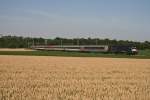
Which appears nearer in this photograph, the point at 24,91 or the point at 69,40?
the point at 24,91

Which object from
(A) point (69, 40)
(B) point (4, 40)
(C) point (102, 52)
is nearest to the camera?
(C) point (102, 52)

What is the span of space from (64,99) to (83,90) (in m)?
1.78

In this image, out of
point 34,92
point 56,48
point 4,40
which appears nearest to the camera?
point 34,92

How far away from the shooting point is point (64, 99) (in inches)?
338

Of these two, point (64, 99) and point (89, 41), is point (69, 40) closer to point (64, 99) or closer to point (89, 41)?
point (89, 41)

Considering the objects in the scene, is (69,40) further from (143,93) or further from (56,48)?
(143,93)

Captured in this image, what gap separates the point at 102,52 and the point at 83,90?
6609 centimetres

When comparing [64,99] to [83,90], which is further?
[83,90]

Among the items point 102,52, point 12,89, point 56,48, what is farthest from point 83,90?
point 56,48

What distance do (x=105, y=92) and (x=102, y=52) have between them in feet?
218

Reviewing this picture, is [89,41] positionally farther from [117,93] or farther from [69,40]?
[117,93]

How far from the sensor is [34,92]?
966 cm

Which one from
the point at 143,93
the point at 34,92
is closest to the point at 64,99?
the point at 34,92

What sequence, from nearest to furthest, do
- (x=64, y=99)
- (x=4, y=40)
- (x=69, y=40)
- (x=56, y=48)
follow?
(x=64, y=99) < (x=56, y=48) < (x=4, y=40) < (x=69, y=40)
